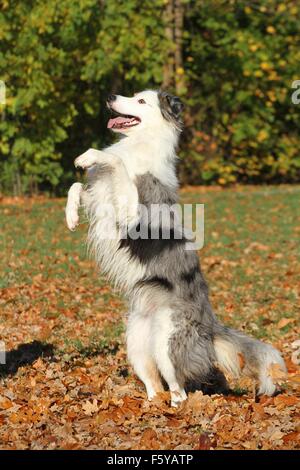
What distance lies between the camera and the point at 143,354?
20.5 feet

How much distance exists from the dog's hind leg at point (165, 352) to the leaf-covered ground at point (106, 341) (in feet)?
0.39

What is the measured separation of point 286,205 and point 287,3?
26.6ft

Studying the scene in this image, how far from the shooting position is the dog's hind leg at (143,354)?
623cm

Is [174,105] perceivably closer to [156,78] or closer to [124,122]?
[124,122]

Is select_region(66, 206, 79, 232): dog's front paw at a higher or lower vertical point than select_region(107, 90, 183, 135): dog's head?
lower

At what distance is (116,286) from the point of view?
6684 millimetres

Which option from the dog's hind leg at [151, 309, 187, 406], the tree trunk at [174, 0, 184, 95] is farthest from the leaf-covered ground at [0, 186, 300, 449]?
the tree trunk at [174, 0, 184, 95]

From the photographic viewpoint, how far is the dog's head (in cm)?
681

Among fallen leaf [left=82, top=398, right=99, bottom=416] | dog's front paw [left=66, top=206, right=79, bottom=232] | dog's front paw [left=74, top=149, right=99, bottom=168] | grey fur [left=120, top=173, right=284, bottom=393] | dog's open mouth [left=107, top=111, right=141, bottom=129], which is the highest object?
dog's open mouth [left=107, top=111, right=141, bottom=129]

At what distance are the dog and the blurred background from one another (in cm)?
1394

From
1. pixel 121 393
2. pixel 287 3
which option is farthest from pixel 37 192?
pixel 121 393

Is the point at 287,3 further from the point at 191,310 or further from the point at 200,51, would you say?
the point at 191,310

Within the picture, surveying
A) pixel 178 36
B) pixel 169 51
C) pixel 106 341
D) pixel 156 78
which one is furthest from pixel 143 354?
pixel 178 36

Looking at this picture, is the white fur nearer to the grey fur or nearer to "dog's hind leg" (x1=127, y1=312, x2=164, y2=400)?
the grey fur
